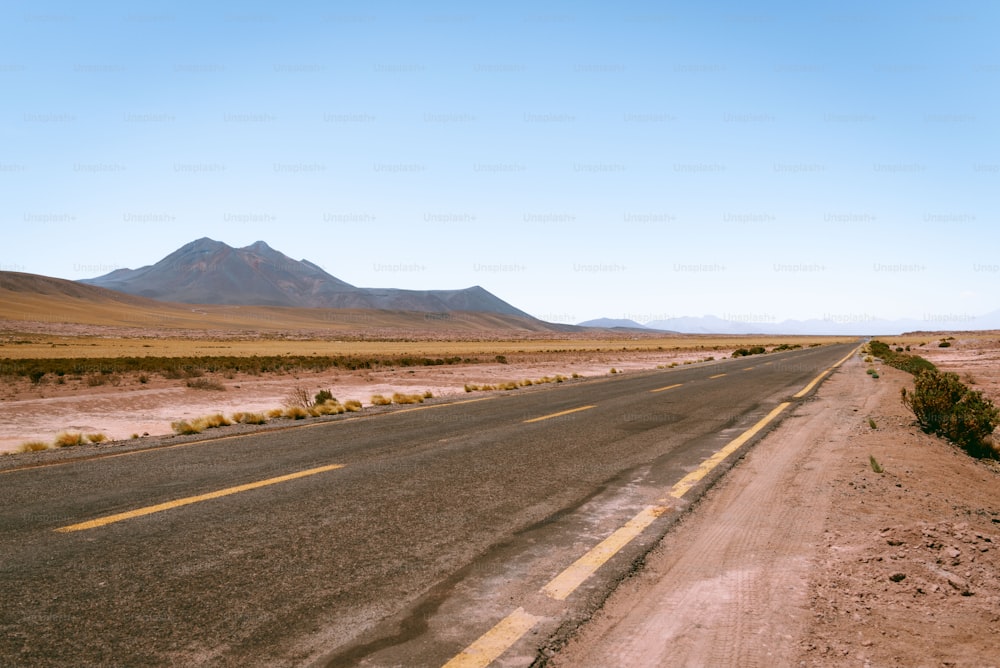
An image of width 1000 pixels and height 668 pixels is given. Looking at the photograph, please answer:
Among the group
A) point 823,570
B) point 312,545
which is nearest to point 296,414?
point 312,545

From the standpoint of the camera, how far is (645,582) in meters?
3.88

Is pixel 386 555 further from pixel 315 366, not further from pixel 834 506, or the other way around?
pixel 315 366

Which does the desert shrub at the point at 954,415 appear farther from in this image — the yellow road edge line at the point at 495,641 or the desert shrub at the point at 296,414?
the desert shrub at the point at 296,414

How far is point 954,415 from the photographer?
10.3m

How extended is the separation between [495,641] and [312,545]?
6.51 feet

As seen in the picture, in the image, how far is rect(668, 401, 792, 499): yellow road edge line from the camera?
249 inches

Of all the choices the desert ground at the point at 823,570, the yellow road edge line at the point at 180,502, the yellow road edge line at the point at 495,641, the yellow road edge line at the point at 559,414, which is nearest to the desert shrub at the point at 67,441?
the desert ground at the point at 823,570

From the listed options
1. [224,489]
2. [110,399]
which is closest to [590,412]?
[224,489]

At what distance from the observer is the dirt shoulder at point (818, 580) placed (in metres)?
3.03

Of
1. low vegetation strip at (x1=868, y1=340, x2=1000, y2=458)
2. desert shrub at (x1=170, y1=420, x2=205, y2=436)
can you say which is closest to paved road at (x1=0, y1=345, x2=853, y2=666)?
desert shrub at (x1=170, y1=420, x2=205, y2=436)

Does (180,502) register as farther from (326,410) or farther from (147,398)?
(147,398)

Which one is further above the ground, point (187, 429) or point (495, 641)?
point (495, 641)

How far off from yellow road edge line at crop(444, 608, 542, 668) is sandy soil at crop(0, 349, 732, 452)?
10.9 m

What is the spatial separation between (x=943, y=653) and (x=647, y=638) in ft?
4.92
